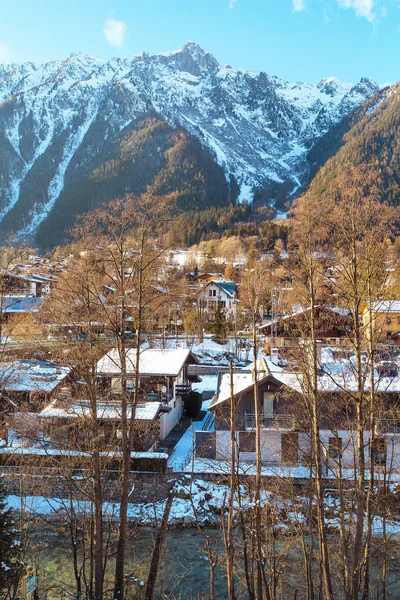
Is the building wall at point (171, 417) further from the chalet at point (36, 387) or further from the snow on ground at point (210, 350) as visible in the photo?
the snow on ground at point (210, 350)

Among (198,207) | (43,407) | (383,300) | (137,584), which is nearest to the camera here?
(383,300)

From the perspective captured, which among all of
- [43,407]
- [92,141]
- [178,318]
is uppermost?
[92,141]

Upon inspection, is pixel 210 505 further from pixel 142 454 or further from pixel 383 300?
pixel 383 300

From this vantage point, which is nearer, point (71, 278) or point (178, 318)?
point (71, 278)

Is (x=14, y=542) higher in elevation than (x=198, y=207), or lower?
lower

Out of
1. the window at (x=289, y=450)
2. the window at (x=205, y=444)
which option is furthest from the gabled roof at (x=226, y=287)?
the window at (x=289, y=450)

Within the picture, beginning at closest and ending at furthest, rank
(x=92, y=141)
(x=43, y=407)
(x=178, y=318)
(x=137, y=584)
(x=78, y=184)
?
(x=137, y=584) → (x=43, y=407) → (x=178, y=318) → (x=78, y=184) → (x=92, y=141)

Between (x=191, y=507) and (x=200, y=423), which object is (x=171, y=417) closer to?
(x=200, y=423)

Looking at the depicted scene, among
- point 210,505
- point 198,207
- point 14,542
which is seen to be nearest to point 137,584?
point 14,542

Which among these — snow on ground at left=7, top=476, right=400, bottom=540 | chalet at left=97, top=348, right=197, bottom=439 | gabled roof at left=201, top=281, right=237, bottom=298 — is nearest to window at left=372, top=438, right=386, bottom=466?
snow on ground at left=7, top=476, right=400, bottom=540
